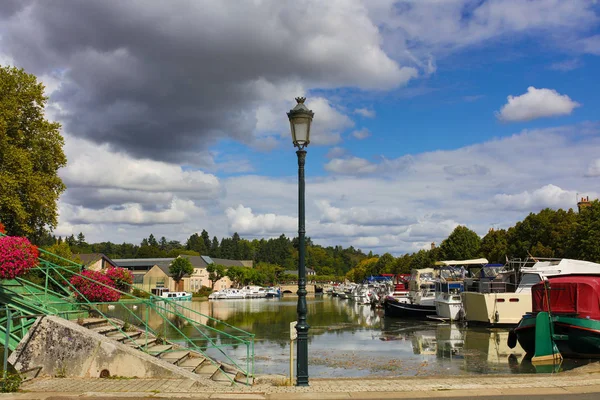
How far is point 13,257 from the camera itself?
15125mm

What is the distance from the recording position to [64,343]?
1359cm

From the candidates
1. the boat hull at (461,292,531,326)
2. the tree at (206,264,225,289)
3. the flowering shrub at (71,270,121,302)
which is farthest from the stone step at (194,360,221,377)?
the tree at (206,264,225,289)

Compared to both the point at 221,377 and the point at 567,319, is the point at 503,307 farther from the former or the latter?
the point at 221,377

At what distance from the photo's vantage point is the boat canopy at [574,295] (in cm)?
2255

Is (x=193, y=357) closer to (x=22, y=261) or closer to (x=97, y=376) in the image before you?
(x=97, y=376)

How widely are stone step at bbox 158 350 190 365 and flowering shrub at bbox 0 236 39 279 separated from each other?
15.8 ft

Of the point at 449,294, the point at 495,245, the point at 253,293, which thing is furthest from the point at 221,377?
the point at 253,293

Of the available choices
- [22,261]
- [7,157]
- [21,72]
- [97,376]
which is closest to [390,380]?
[97,376]

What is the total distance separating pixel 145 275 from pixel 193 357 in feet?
407

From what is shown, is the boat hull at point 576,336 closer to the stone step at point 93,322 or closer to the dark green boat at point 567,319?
the dark green boat at point 567,319

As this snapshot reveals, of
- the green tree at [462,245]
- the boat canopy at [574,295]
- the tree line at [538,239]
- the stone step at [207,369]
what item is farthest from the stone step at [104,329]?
the green tree at [462,245]

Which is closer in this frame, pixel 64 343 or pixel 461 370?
pixel 64 343

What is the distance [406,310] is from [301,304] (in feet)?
144

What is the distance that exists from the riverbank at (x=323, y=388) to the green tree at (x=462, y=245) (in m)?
70.7
